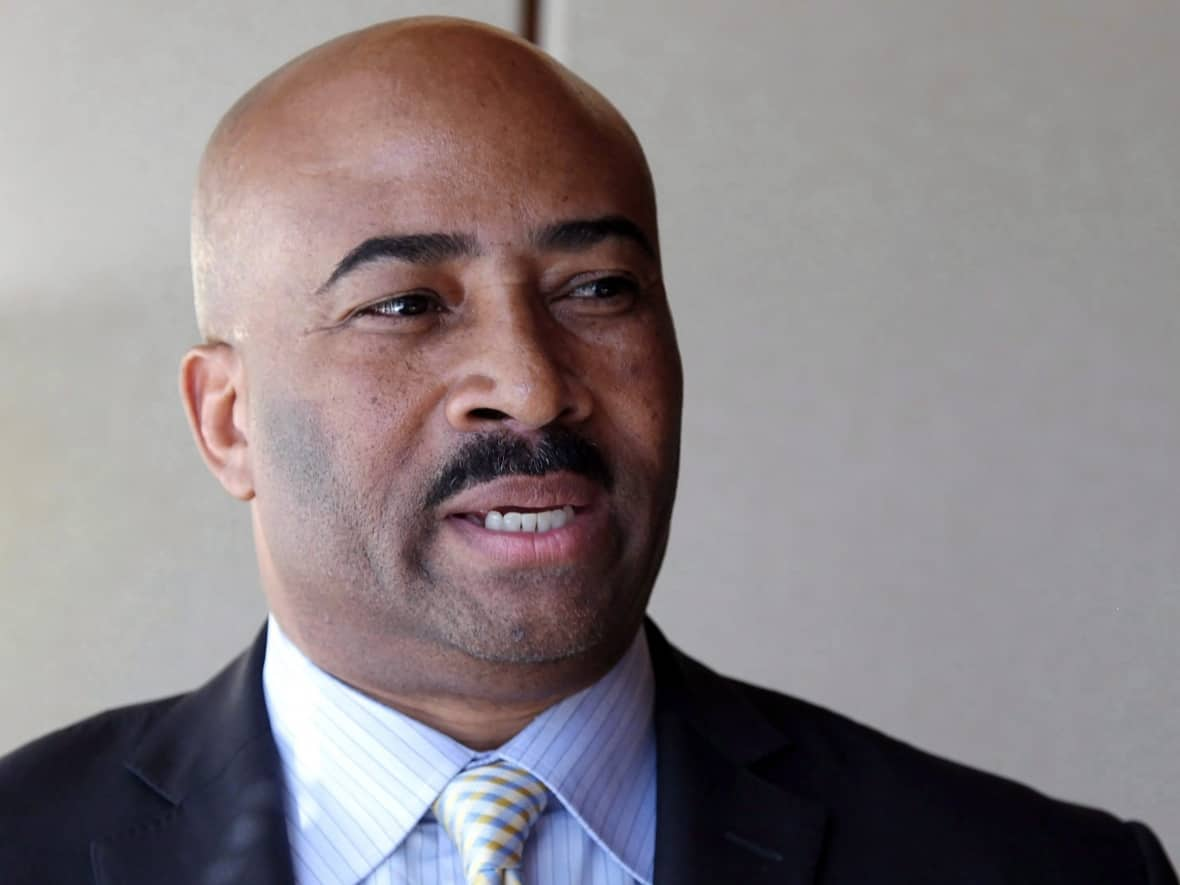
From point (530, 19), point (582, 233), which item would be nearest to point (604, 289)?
point (582, 233)

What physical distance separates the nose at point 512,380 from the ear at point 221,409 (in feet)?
0.85

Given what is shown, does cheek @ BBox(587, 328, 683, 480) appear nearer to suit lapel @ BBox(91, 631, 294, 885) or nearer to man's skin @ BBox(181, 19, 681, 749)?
man's skin @ BBox(181, 19, 681, 749)

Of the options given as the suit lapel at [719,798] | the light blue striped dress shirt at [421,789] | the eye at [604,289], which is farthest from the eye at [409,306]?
the suit lapel at [719,798]

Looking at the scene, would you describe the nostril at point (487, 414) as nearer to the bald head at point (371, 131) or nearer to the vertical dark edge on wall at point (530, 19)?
the bald head at point (371, 131)

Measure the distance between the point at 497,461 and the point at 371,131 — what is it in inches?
12.2

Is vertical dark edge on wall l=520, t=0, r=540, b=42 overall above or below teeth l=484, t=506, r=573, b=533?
above

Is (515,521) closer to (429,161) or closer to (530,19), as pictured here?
(429,161)

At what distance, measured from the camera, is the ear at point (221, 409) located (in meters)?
1.62

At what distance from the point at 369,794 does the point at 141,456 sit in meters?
1.31

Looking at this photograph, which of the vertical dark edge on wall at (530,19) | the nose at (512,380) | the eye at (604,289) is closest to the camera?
the nose at (512,380)

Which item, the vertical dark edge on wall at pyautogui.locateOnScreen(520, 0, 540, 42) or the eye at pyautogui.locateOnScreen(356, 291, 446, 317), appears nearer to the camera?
the eye at pyautogui.locateOnScreen(356, 291, 446, 317)

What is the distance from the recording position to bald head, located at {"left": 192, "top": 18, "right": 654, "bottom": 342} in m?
1.50

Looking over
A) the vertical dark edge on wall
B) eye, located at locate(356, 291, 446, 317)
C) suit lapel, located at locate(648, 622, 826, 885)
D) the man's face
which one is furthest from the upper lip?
the vertical dark edge on wall

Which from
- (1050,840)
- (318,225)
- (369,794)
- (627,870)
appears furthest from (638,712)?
(318,225)
